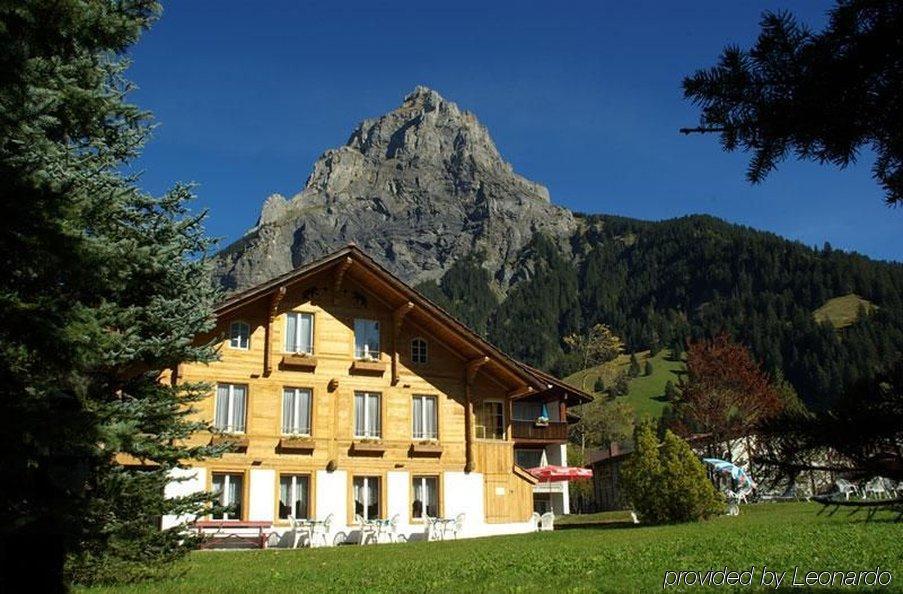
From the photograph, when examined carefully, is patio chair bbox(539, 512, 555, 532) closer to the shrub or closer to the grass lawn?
the shrub

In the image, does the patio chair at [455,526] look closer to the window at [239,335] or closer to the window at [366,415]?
the window at [366,415]

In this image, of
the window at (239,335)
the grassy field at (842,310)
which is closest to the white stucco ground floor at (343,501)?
the window at (239,335)

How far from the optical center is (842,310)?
147 m

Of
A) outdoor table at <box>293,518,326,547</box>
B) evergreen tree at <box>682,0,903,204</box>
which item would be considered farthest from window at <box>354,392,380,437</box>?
evergreen tree at <box>682,0,903,204</box>

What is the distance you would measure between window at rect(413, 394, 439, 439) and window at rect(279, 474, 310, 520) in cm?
483

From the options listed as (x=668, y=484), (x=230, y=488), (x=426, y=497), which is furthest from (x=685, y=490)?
(x=230, y=488)

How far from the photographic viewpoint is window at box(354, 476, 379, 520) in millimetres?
28391

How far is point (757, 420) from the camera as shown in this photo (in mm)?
3734

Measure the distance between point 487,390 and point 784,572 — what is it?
22041mm

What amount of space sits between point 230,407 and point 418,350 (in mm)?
7787

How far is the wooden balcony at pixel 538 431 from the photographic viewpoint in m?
41.6

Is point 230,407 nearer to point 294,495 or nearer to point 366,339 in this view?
point 294,495

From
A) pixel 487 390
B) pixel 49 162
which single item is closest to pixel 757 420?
pixel 49 162

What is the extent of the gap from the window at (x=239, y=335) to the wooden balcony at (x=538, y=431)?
713 inches
